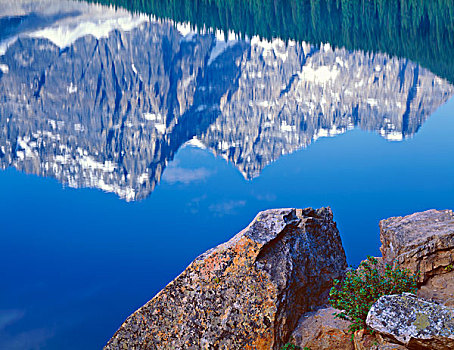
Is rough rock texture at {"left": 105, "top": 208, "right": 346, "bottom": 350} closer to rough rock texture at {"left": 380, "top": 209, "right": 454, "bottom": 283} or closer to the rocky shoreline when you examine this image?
the rocky shoreline

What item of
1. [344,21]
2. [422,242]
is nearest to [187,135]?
[422,242]

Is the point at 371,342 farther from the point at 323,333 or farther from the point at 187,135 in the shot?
the point at 187,135

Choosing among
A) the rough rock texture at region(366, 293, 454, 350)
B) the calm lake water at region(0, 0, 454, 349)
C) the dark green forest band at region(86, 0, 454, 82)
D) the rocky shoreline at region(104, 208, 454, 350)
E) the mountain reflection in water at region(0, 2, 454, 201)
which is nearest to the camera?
the rough rock texture at region(366, 293, 454, 350)

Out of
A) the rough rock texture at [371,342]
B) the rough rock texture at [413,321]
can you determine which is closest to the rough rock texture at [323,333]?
the rough rock texture at [371,342]

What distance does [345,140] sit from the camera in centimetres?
4128

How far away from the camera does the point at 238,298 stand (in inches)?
320

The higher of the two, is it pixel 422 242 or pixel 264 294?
pixel 422 242

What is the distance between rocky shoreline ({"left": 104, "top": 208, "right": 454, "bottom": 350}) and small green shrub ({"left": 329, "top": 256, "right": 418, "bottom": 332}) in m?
0.24

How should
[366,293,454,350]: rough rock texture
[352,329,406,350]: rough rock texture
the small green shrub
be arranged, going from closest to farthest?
[366,293,454,350]: rough rock texture < [352,329,406,350]: rough rock texture < the small green shrub

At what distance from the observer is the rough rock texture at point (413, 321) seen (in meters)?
6.12

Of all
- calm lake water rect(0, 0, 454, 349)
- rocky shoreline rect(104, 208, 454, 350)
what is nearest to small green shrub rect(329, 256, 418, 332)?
rocky shoreline rect(104, 208, 454, 350)

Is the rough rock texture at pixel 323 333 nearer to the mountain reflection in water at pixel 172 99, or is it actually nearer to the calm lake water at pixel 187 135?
the calm lake water at pixel 187 135

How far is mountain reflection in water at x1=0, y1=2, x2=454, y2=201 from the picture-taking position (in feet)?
151

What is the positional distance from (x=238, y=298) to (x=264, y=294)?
0.40m
